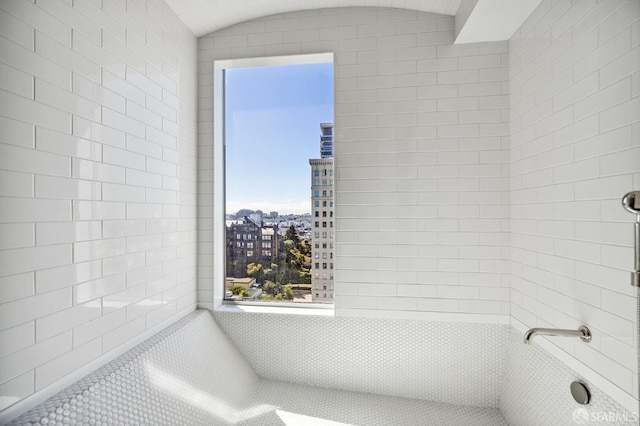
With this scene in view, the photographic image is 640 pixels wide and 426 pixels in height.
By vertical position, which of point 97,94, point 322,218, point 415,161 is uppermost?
point 97,94

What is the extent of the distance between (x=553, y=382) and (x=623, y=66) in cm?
130

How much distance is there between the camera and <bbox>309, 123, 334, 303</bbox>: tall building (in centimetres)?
224

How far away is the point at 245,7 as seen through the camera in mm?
2010

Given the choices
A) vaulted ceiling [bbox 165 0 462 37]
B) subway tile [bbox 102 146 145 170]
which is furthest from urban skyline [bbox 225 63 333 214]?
subway tile [bbox 102 146 145 170]

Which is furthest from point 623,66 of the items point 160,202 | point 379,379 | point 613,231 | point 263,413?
point 263,413

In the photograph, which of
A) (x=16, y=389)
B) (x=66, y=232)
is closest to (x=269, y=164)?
(x=66, y=232)

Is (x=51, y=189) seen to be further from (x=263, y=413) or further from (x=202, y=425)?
(x=263, y=413)

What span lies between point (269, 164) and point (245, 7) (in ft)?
3.18

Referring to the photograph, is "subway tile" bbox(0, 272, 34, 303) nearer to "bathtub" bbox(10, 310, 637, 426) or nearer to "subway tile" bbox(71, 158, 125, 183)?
"subway tile" bbox(71, 158, 125, 183)

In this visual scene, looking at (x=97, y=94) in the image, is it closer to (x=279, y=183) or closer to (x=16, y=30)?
(x=16, y=30)

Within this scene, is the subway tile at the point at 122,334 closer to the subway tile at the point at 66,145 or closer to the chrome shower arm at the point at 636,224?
the subway tile at the point at 66,145

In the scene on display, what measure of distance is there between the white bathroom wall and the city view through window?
44cm

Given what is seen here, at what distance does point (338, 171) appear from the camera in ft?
6.82

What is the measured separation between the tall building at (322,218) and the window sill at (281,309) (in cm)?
6
